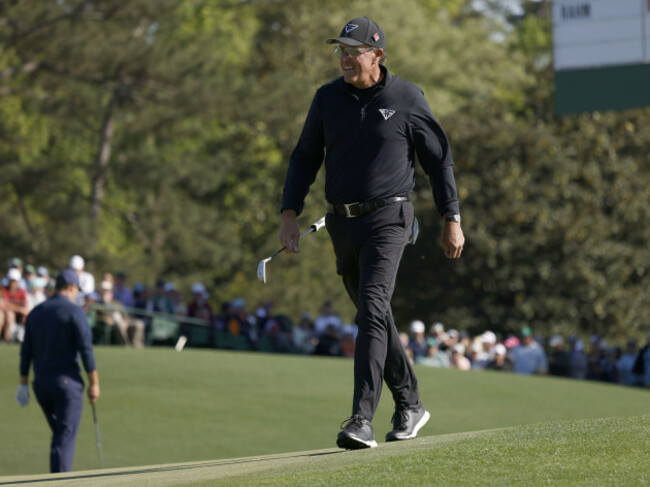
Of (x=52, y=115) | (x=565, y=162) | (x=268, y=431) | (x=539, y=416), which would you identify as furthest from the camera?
(x=52, y=115)

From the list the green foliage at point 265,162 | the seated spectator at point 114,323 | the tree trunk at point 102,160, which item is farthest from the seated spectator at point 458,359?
the tree trunk at point 102,160

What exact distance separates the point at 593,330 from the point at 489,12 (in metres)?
31.8

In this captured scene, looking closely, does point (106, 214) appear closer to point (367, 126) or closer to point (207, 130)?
point (207, 130)

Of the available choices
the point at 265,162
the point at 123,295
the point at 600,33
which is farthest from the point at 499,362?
the point at 265,162

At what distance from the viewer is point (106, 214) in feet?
143

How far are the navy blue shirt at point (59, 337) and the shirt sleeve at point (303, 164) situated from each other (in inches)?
144

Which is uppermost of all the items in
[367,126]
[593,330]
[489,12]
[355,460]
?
[489,12]

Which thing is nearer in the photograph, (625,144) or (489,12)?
(625,144)

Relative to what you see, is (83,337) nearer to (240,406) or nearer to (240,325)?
(240,406)

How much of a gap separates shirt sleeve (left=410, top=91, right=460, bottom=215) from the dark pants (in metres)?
4.42

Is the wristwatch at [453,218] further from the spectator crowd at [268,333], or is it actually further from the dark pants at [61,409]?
the spectator crowd at [268,333]

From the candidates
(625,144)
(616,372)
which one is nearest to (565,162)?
(625,144)

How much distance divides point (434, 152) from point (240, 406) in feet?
32.3

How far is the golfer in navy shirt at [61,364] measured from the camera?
397 inches
